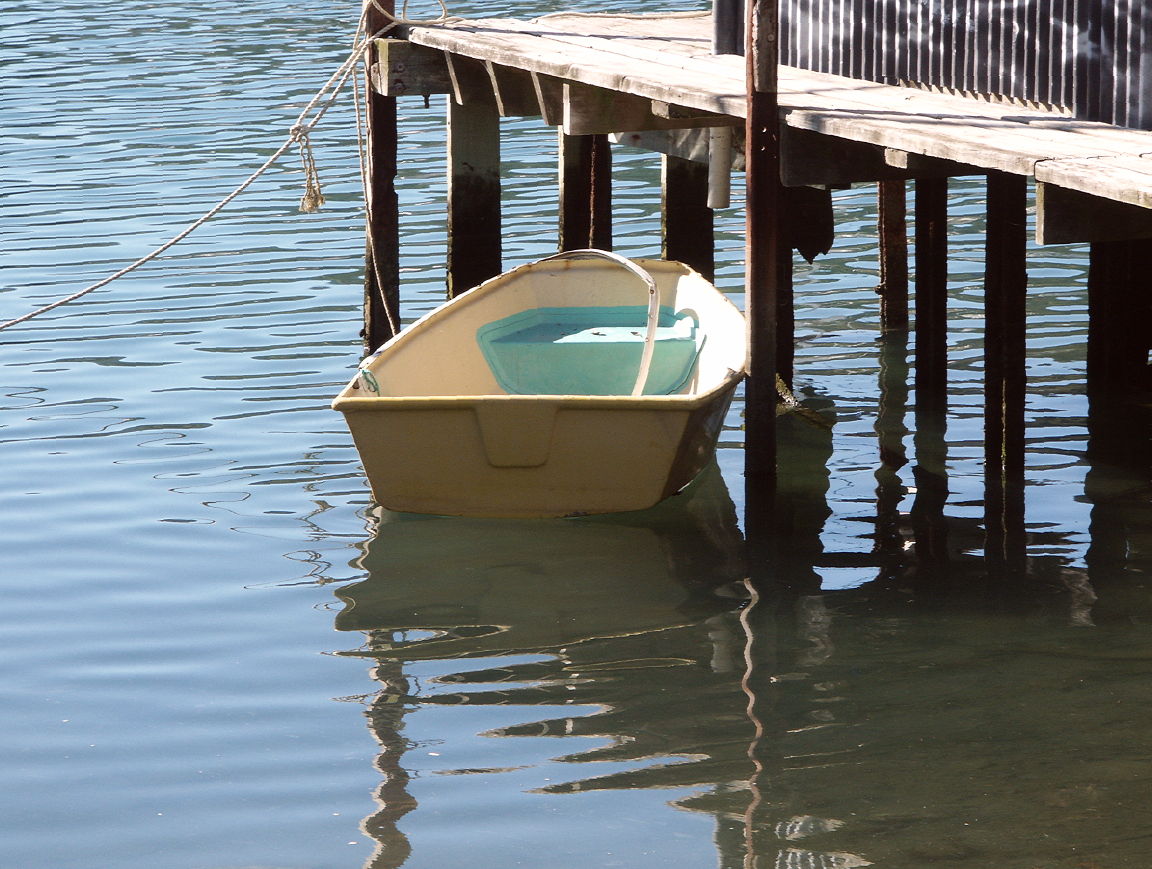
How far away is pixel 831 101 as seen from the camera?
7.99 m

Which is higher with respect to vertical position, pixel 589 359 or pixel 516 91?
pixel 516 91

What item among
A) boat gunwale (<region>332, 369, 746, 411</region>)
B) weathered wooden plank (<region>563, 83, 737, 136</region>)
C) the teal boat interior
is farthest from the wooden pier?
the teal boat interior

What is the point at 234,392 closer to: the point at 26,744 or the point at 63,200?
the point at 26,744

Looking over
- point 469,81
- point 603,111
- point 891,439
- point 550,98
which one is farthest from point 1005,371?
point 469,81

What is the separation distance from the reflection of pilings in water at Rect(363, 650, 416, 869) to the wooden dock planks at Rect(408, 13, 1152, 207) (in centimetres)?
303

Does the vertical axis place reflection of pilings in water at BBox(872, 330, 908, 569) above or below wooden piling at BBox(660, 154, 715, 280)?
below

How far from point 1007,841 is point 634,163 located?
1440cm

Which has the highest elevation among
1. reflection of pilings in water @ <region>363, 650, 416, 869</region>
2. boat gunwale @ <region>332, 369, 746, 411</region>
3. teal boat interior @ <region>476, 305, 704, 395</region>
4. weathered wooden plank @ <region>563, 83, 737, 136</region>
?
weathered wooden plank @ <region>563, 83, 737, 136</region>

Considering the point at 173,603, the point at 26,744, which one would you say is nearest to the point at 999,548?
the point at 173,603

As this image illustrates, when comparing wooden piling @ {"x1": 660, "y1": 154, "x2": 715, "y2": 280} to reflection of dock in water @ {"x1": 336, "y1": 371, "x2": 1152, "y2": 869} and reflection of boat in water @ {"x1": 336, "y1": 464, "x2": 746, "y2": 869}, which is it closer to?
reflection of boat in water @ {"x1": 336, "y1": 464, "x2": 746, "y2": 869}

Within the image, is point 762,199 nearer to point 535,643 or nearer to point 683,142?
point 535,643

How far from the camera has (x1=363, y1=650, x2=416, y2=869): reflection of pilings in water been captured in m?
5.02

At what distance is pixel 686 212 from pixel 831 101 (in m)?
3.20

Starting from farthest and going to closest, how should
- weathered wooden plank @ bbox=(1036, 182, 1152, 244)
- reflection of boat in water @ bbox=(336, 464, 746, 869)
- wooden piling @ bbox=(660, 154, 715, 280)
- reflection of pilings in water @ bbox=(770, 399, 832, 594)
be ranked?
wooden piling @ bbox=(660, 154, 715, 280) < reflection of pilings in water @ bbox=(770, 399, 832, 594) < weathered wooden plank @ bbox=(1036, 182, 1152, 244) < reflection of boat in water @ bbox=(336, 464, 746, 869)
